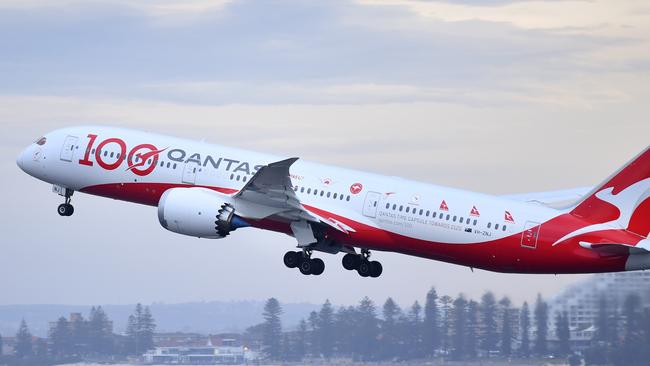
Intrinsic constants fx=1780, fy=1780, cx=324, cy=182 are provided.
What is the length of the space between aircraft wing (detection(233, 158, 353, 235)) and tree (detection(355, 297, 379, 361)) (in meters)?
15.5

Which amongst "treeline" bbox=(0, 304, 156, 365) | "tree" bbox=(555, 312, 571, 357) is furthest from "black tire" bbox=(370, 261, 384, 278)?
"treeline" bbox=(0, 304, 156, 365)

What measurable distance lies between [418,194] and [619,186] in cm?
841

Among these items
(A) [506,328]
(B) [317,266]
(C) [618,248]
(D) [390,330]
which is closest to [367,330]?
(D) [390,330]

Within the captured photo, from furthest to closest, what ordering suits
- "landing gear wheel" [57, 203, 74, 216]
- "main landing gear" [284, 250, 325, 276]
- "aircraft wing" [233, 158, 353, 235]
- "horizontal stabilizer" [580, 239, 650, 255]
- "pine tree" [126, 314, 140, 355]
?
"pine tree" [126, 314, 140, 355]
"landing gear wheel" [57, 203, 74, 216]
"main landing gear" [284, 250, 325, 276]
"aircraft wing" [233, 158, 353, 235]
"horizontal stabilizer" [580, 239, 650, 255]

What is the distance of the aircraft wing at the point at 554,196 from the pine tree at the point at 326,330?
14.4 m

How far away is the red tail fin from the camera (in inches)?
2835

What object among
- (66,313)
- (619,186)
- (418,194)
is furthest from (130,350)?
(619,186)

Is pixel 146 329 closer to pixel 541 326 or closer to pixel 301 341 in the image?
pixel 301 341

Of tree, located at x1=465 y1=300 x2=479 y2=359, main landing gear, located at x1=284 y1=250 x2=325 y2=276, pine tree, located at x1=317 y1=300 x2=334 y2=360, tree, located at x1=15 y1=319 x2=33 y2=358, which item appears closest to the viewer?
main landing gear, located at x1=284 y1=250 x2=325 y2=276

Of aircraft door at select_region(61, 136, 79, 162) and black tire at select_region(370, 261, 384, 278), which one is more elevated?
aircraft door at select_region(61, 136, 79, 162)

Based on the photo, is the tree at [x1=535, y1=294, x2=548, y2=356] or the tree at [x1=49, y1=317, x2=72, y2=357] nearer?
the tree at [x1=535, y1=294, x2=548, y2=356]

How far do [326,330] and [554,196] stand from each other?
16873mm

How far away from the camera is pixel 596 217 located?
72375mm

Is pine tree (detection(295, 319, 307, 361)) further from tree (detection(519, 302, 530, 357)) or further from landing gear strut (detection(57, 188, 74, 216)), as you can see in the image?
landing gear strut (detection(57, 188, 74, 216))
